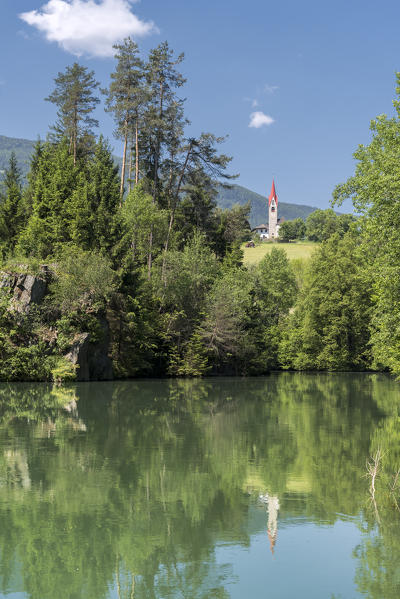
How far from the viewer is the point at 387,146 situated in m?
26.3

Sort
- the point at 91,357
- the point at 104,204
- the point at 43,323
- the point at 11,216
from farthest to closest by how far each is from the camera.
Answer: the point at 11,216 → the point at 104,204 → the point at 91,357 → the point at 43,323

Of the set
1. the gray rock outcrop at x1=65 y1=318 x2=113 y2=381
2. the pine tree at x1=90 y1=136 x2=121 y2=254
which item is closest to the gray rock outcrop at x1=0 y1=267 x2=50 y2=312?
the gray rock outcrop at x1=65 y1=318 x2=113 y2=381

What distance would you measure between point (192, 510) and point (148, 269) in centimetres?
4484

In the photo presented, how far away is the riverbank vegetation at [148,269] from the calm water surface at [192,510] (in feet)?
36.6

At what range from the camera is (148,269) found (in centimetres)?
5534

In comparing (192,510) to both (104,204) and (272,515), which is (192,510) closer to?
(272,515)

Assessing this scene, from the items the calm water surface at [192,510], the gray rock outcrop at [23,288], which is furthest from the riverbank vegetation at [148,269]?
the calm water surface at [192,510]

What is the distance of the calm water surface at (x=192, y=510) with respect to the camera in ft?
26.3

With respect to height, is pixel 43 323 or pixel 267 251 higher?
pixel 267 251

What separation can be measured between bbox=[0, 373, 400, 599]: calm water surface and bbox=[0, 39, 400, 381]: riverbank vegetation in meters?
11.2

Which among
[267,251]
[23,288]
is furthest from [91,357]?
[267,251]

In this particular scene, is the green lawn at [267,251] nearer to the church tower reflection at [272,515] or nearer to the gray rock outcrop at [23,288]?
the gray rock outcrop at [23,288]

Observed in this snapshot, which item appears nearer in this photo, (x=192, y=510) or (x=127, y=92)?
(x=192, y=510)

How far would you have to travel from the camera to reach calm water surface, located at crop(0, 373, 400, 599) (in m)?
8.02
